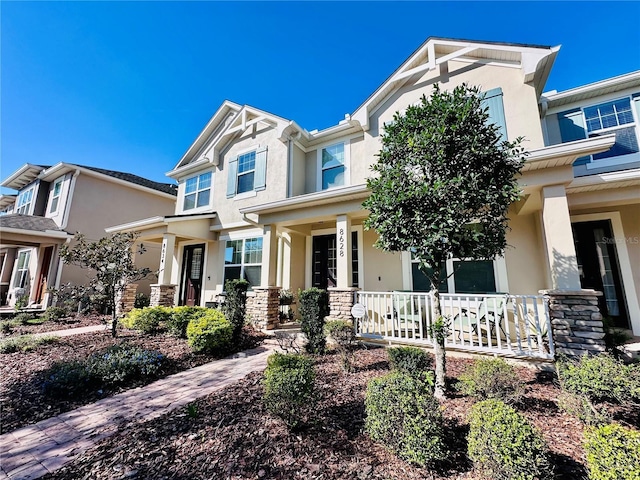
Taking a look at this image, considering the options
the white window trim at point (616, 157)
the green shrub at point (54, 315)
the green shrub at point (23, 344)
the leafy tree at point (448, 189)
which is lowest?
the green shrub at point (23, 344)

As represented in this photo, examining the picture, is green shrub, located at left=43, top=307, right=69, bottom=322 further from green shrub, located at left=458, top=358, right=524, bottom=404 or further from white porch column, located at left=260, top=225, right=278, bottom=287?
green shrub, located at left=458, top=358, right=524, bottom=404

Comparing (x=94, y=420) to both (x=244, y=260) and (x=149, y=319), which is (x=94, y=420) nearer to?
(x=149, y=319)

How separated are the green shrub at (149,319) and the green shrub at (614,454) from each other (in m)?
9.34

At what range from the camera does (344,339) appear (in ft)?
17.1

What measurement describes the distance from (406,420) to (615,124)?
384 inches

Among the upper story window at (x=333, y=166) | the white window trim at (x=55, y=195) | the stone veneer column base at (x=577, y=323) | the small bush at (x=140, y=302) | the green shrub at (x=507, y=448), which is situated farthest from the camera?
the white window trim at (x=55, y=195)

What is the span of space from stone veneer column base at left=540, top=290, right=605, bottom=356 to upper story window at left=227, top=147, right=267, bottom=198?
904 cm

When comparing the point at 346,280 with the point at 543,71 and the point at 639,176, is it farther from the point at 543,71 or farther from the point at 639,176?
the point at 543,71

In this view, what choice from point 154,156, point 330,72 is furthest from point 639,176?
point 154,156

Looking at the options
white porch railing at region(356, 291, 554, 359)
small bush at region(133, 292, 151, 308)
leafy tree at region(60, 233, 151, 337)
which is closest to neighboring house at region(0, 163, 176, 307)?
small bush at region(133, 292, 151, 308)

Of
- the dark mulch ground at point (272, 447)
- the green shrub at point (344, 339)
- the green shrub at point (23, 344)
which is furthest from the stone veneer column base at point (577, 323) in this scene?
the green shrub at point (23, 344)

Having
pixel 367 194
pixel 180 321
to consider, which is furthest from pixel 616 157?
pixel 180 321

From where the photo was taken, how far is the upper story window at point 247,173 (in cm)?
1031

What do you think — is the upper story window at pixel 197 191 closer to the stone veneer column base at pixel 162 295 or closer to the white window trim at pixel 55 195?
the stone veneer column base at pixel 162 295
